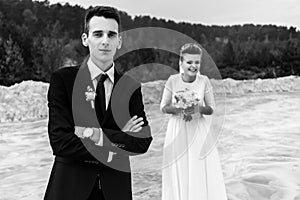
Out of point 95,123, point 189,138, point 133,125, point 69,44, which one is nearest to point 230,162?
point 189,138

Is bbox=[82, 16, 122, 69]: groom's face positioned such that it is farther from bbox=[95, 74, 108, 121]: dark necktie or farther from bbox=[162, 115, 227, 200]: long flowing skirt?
bbox=[162, 115, 227, 200]: long flowing skirt

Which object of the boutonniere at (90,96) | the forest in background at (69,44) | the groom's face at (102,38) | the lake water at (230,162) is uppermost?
the forest in background at (69,44)

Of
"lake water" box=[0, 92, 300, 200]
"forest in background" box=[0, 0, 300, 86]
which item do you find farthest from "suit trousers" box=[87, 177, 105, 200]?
"forest in background" box=[0, 0, 300, 86]

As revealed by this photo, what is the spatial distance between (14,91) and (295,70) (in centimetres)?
2125

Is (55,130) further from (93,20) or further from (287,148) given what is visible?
→ (287,148)

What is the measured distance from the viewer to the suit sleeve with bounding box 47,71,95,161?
4.78ft

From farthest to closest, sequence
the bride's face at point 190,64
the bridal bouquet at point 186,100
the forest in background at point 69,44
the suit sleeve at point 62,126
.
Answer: the forest in background at point 69,44, the bridal bouquet at point 186,100, the bride's face at point 190,64, the suit sleeve at point 62,126

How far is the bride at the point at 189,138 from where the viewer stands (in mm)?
3420

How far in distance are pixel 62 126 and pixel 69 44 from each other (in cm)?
2237

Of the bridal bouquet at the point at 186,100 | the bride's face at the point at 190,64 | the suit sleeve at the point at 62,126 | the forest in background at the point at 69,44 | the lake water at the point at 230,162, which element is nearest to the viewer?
the suit sleeve at the point at 62,126

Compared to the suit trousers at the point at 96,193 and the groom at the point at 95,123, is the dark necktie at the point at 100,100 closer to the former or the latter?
the groom at the point at 95,123

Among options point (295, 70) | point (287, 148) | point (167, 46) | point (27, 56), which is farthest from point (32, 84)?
point (295, 70)

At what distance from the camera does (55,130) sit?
149 centimetres

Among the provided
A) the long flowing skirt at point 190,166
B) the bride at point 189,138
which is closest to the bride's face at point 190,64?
the bride at point 189,138
